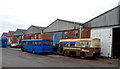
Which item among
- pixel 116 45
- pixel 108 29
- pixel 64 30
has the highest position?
pixel 64 30

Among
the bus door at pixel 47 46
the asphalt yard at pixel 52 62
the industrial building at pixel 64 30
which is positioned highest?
the industrial building at pixel 64 30

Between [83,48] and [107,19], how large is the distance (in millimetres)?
5949

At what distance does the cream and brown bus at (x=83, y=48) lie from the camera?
17.7 metres

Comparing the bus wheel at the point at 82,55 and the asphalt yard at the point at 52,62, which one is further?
the bus wheel at the point at 82,55

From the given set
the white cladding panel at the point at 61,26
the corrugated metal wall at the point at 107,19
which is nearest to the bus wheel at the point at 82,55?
the corrugated metal wall at the point at 107,19

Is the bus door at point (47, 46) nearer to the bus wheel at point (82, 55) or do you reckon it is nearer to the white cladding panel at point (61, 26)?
the white cladding panel at point (61, 26)

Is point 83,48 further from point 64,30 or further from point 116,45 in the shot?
point 64,30

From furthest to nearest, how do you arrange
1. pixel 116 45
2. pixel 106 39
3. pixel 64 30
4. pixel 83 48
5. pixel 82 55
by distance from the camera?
pixel 64 30 < pixel 116 45 < pixel 106 39 < pixel 82 55 < pixel 83 48

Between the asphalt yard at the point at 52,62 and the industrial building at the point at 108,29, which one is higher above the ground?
the industrial building at the point at 108,29

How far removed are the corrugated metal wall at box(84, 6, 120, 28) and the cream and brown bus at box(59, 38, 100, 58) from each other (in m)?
3.63

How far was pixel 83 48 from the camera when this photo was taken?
18391 mm

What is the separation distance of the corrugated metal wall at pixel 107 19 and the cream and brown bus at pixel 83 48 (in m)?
3.63

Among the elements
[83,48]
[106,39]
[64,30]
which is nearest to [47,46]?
[64,30]

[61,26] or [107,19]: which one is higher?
[107,19]
